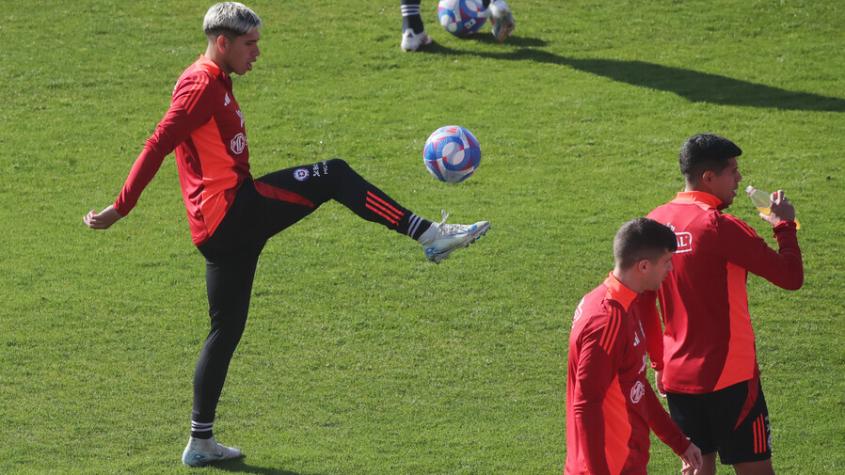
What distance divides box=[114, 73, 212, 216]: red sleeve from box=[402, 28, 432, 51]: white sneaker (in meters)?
7.90

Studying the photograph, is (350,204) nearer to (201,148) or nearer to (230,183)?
(230,183)

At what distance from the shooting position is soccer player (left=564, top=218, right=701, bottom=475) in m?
4.70

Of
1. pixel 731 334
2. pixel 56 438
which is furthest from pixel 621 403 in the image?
pixel 56 438

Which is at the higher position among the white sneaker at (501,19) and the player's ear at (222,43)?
the white sneaker at (501,19)

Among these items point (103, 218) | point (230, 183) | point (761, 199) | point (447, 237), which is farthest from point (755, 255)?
point (103, 218)

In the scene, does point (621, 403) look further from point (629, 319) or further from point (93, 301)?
point (93, 301)

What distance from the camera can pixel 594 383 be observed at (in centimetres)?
470

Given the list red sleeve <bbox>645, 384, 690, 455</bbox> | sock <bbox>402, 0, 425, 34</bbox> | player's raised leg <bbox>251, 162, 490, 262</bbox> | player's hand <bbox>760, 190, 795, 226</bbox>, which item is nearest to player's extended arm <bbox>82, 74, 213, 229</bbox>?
player's raised leg <bbox>251, 162, 490, 262</bbox>

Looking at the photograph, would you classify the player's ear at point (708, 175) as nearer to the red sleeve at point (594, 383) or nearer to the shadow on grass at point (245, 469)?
the red sleeve at point (594, 383)

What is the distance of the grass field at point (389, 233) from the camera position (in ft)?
24.6

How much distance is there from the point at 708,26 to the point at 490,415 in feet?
28.6

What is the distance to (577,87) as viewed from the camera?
43.9 ft

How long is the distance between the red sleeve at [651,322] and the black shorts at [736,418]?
0.30m

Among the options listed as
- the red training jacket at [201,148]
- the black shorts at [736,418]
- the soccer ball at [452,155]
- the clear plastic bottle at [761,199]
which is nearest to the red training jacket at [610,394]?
the black shorts at [736,418]
